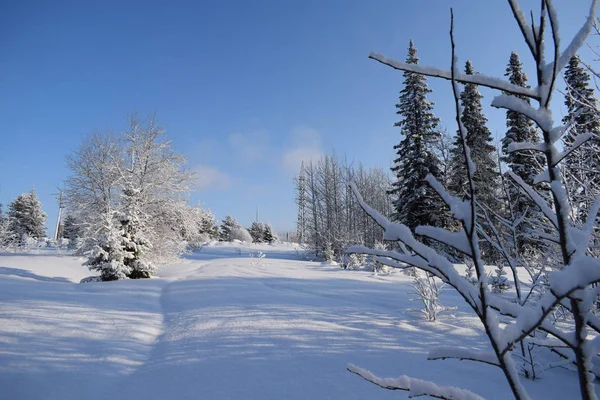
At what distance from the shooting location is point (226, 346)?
3.78 m

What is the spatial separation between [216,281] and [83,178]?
14.3 meters

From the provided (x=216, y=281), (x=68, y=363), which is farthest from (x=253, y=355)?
→ (x=216, y=281)

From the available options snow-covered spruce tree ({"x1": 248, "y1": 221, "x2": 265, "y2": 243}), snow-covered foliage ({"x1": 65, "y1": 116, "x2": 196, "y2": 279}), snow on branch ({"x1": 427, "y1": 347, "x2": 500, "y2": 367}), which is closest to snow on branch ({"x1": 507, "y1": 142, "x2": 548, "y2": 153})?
snow on branch ({"x1": 427, "y1": 347, "x2": 500, "y2": 367})

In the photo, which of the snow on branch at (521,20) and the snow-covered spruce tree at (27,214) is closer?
the snow on branch at (521,20)

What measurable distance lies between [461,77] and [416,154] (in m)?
19.4

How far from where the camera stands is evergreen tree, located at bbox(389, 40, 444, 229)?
18.1 meters

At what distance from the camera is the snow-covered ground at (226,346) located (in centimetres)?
286

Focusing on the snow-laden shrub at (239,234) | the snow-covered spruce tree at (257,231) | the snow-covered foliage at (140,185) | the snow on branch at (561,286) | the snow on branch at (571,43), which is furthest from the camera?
the snow-covered spruce tree at (257,231)

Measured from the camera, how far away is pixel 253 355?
350 centimetres

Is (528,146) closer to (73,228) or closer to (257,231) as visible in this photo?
(73,228)

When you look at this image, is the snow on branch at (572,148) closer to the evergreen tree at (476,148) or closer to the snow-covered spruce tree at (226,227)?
the evergreen tree at (476,148)

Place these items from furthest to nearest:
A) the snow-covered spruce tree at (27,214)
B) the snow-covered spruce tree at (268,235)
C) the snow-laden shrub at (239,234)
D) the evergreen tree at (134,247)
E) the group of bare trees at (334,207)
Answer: the snow-covered spruce tree at (268,235) < the snow-laden shrub at (239,234) < the snow-covered spruce tree at (27,214) < the group of bare trees at (334,207) < the evergreen tree at (134,247)

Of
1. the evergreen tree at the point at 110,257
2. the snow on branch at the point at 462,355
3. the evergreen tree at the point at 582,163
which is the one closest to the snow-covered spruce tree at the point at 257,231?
the evergreen tree at the point at 110,257

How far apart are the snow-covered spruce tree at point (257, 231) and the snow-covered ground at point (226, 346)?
4505cm
